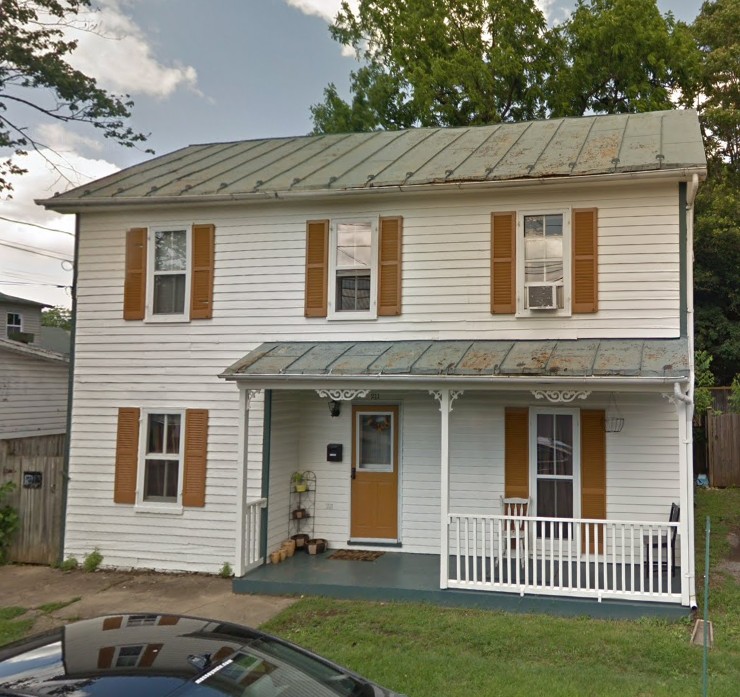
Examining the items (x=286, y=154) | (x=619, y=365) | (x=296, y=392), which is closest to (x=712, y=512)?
(x=619, y=365)

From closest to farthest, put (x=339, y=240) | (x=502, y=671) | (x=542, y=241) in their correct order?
(x=502, y=671), (x=542, y=241), (x=339, y=240)

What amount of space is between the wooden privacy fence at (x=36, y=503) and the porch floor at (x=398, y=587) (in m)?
3.57

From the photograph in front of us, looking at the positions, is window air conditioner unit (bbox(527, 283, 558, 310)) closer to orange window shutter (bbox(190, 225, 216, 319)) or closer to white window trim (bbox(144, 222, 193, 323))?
orange window shutter (bbox(190, 225, 216, 319))

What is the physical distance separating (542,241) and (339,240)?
290 cm

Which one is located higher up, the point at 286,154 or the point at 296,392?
the point at 286,154

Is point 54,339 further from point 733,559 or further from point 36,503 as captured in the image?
point 733,559

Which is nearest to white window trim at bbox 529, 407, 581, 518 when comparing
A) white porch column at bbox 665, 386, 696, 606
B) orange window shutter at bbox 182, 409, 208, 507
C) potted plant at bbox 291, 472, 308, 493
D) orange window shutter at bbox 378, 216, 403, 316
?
white porch column at bbox 665, 386, 696, 606

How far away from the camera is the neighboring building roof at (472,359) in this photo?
7555 millimetres

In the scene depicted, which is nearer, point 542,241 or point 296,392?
point 542,241

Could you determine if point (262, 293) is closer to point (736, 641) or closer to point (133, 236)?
point (133, 236)

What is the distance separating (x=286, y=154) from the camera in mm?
11781

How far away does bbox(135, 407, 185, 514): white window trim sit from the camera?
9.70 metres

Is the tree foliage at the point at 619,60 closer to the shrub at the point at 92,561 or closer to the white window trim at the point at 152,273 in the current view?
the white window trim at the point at 152,273

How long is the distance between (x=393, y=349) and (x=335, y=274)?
1535mm
